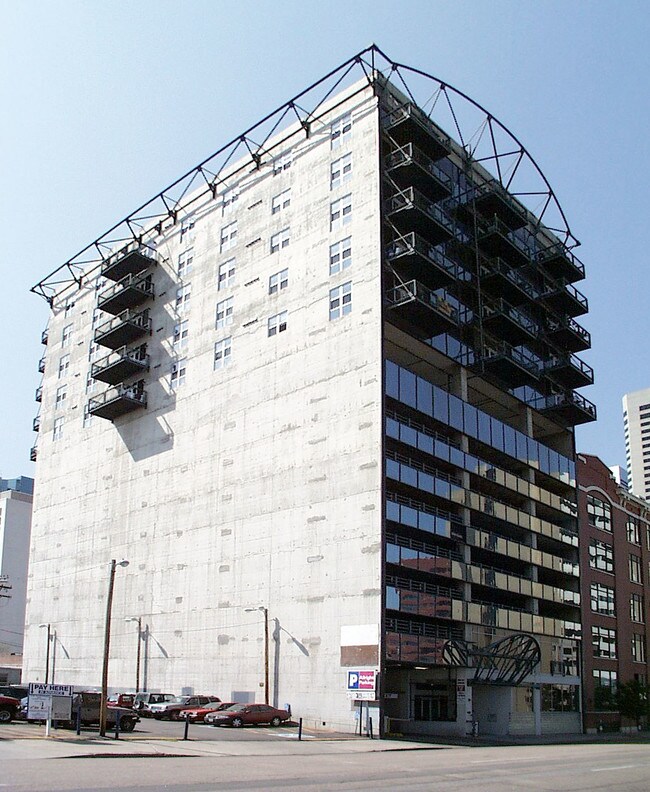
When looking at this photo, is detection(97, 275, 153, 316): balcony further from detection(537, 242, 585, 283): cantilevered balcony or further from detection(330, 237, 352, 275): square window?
detection(537, 242, 585, 283): cantilevered balcony

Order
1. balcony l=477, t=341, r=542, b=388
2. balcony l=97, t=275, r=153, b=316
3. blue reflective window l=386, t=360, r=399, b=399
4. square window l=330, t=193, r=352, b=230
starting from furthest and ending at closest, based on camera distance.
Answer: balcony l=97, t=275, r=153, b=316
balcony l=477, t=341, r=542, b=388
square window l=330, t=193, r=352, b=230
blue reflective window l=386, t=360, r=399, b=399

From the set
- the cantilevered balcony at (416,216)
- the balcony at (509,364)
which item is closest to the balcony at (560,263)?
the balcony at (509,364)

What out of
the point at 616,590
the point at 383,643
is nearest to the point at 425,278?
the point at 383,643

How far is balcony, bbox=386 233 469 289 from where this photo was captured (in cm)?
5806

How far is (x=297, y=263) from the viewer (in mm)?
64000

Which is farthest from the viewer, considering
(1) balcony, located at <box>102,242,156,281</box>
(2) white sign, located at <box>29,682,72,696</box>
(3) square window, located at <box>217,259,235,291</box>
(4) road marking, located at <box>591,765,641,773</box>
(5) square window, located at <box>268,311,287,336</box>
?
(1) balcony, located at <box>102,242,156,281</box>

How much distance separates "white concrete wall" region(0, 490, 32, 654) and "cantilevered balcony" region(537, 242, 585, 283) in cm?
9205

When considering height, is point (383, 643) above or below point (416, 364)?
below

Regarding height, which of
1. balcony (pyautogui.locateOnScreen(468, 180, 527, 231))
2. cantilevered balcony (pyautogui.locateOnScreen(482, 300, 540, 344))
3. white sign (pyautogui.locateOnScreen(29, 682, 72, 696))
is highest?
balcony (pyautogui.locateOnScreen(468, 180, 527, 231))

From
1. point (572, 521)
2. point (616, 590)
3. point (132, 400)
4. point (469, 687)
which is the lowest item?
point (469, 687)

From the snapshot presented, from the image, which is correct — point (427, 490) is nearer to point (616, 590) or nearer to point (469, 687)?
point (469, 687)

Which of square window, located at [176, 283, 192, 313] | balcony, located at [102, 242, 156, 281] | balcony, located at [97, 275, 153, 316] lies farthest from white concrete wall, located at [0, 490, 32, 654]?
square window, located at [176, 283, 192, 313]

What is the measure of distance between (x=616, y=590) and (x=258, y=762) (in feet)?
187

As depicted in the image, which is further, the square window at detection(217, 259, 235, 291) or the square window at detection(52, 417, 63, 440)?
the square window at detection(52, 417, 63, 440)
